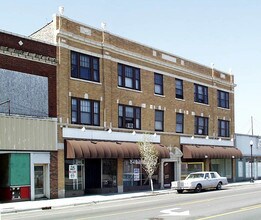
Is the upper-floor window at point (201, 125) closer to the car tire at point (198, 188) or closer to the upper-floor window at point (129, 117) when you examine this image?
the upper-floor window at point (129, 117)

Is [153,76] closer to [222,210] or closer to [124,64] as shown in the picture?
[124,64]

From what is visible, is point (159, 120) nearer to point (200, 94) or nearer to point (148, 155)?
point (148, 155)

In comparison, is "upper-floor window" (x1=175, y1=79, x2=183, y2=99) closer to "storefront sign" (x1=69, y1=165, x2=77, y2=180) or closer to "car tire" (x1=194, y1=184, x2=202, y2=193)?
"car tire" (x1=194, y1=184, x2=202, y2=193)

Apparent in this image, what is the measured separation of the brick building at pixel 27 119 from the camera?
2609cm

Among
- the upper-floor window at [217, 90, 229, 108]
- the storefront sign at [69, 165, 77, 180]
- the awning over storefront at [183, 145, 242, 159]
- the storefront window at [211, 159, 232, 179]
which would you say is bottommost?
the storefront window at [211, 159, 232, 179]

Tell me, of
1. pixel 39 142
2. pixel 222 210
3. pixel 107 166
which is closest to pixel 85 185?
pixel 107 166

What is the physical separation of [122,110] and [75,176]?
23.2 ft

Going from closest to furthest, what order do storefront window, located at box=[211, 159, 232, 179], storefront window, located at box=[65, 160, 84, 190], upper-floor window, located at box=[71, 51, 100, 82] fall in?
storefront window, located at box=[65, 160, 84, 190] → upper-floor window, located at box=[71, 51, 100, 82] → storefront window, located at box=[211, 159, 232, 179]

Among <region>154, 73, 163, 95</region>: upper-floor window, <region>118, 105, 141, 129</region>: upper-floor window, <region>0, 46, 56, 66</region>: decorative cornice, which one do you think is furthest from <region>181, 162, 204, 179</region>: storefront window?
<region>0, 46, 56, 66</region>: decorative cornice

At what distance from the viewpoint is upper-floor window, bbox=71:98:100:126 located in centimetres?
3055

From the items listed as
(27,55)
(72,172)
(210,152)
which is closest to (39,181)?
(72,172)

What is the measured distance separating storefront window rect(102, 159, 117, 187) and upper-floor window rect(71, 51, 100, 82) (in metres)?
5.94

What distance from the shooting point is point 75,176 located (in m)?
29.8

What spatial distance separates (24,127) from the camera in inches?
1051
